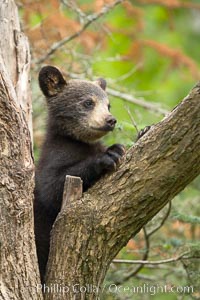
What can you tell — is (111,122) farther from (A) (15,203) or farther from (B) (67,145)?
(A) (15,203)

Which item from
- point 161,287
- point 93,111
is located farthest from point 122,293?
point 93,111

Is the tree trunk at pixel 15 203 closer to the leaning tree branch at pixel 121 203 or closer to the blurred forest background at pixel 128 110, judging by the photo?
the leaning tree branch at pixel 121 203

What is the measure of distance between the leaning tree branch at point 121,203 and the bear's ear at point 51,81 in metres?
1.91

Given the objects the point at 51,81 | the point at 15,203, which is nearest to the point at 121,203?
the point at 15,203

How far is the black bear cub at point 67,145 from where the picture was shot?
6.25m

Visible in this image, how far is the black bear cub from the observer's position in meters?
6.25

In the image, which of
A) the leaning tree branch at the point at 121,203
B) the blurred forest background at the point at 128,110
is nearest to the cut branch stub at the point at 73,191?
the leaning tree branch at the point at 121,203

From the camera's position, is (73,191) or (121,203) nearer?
(121,203)

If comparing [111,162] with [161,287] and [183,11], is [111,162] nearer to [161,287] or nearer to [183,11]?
[161,287]

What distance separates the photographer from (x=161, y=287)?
826 cm

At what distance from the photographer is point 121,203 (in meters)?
5.55

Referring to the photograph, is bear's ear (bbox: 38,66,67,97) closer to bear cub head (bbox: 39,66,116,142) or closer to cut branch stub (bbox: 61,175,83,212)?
bear cub head (bbox: 39,66,116,142)

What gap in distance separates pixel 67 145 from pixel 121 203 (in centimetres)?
168

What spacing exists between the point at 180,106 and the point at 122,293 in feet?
10.9
